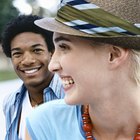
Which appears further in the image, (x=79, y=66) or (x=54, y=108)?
(x=54, y=108)

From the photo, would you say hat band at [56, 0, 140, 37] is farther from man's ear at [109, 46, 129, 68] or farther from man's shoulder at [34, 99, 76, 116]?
man's shoulder at [34, 99, 76, 116]

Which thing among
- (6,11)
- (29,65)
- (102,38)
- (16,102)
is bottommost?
(6,11)

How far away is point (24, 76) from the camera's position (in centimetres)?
340

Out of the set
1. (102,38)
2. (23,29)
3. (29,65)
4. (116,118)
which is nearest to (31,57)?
(29,65)

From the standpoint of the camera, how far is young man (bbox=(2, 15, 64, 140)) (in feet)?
10.9

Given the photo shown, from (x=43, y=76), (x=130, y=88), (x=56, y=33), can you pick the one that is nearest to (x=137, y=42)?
(x=130, y=88)

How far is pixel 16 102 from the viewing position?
11.7 feet

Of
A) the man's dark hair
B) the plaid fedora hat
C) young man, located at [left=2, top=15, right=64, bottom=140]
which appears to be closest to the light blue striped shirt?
young man, located at [left=2, top=15, right=64, bottom=140]

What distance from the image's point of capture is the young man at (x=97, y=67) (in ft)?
5.40

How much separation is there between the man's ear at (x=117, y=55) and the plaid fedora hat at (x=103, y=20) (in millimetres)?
49

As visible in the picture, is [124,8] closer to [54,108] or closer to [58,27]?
[58,27]

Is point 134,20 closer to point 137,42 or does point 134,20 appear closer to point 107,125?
point 137,42

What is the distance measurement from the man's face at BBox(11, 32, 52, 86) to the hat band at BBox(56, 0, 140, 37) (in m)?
1.68

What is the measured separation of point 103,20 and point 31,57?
1730 mm
